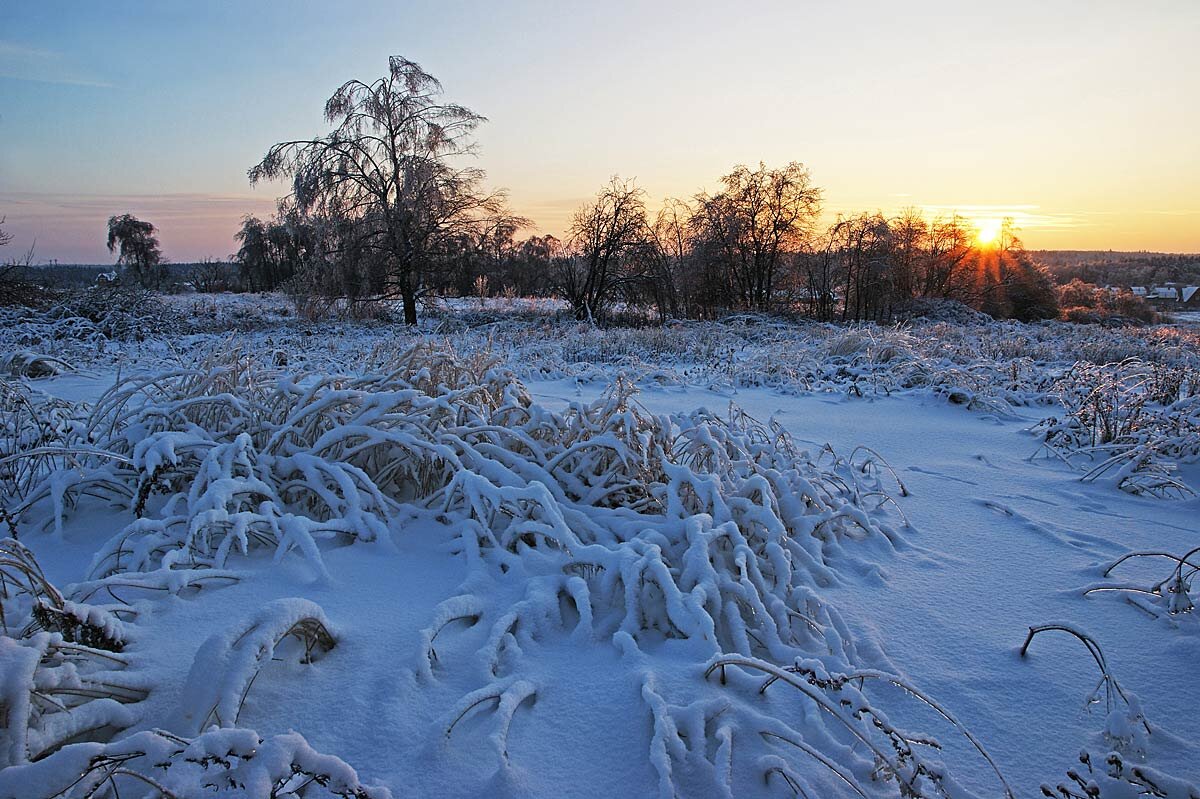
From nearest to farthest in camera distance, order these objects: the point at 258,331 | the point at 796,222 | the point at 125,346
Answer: the point at 125,346, the point at 258,331, the point at 796,222

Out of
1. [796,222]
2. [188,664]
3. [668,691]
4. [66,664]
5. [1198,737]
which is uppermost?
[796,222]

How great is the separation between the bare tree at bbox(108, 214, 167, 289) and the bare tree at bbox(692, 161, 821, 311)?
35.3 metres

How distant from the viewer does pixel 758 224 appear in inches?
934

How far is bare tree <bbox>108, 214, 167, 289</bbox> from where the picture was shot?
39.2 m

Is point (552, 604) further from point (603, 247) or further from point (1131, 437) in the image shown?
point (603, 247)

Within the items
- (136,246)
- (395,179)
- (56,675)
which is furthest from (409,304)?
(136,246)

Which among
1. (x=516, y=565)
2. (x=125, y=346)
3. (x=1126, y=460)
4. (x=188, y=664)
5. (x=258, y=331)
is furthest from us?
(x=258, y=331)

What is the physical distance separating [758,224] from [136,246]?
131 ft

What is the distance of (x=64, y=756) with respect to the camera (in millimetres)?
1021

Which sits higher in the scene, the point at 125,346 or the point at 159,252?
the point at 159,252

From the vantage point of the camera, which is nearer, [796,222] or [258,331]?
[258,331]

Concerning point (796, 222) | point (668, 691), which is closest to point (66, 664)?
point (668, 691)

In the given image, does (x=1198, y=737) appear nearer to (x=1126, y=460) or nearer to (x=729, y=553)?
(x=729, y=553)

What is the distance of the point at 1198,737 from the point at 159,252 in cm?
5182
